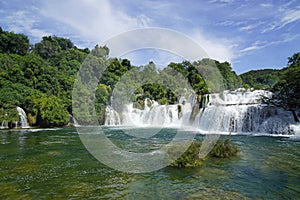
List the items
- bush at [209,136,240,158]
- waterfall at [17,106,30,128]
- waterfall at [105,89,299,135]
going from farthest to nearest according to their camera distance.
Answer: waterfall at [17,106,30,128]
waterfall at [105,89,299,135]
bush at [209,136,240,158]

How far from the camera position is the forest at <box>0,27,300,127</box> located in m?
22.6

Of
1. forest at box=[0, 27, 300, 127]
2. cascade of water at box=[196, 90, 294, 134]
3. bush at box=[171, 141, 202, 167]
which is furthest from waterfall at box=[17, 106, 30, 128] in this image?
Result: bush at box=[171, 141, 202, 167]

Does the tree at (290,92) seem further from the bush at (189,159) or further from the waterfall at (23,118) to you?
the waterfall at (23,118)

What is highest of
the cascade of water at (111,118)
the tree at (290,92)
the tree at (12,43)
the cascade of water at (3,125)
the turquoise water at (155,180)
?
the tree at (12,43)

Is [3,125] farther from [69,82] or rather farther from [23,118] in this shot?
[69,82]

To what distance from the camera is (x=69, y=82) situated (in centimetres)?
3447

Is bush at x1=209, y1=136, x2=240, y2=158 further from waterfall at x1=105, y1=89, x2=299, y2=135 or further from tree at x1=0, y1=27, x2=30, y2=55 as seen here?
tree at x1=0, y1=27, x2=30, y2=55

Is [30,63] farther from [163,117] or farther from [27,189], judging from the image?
[27,189]

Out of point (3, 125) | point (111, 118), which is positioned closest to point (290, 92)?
point (111, 118)

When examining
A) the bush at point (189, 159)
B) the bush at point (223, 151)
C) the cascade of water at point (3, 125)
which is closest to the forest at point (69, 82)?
the cascade of water at point (3, 125)

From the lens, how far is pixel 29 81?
2977cm

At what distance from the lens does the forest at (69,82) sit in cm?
2255

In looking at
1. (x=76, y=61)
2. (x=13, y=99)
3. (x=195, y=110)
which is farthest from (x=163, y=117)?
(x=76, y=61)

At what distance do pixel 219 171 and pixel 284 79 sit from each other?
13717 millimetres
